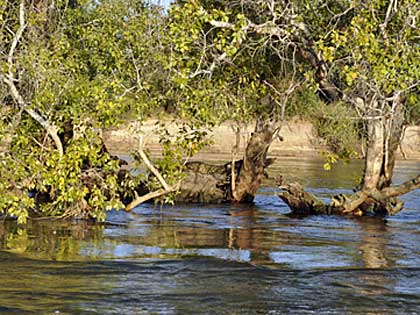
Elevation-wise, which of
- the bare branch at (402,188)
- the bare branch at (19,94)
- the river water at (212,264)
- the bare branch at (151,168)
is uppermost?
the bare branch at (19,94)

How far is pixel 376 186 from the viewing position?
2080cm

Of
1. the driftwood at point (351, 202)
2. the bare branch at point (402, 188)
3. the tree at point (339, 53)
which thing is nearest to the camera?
the tree at point (339, 53)

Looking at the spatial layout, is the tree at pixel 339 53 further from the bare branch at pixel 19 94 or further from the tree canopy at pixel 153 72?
the bare branch at pixel 19 94

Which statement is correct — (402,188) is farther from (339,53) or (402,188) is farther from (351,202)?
(339,53)

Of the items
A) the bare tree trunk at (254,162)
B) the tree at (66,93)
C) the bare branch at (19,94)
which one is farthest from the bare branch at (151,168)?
the bare tree trunk at (254,162)

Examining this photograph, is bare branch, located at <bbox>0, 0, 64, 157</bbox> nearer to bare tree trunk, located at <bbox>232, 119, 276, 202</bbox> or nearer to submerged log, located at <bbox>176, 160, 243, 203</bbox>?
submerged log, located at <bbox>176, 160, 243, 203</bbox>

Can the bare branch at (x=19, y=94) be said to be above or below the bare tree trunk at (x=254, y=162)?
above

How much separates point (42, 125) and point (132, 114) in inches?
73.6

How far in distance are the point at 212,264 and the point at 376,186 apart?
7227 millimetres

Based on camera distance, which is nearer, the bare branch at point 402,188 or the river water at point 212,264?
the river water at point 212,264

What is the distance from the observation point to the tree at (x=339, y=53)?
648 inches

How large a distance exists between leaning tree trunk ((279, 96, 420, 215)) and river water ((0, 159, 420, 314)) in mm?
487

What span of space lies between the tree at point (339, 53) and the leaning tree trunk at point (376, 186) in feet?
0.07

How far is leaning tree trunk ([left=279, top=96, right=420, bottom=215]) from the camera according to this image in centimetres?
2056
